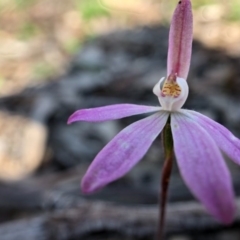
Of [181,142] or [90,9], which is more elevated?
[90,9]

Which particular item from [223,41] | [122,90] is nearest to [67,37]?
[223,41]

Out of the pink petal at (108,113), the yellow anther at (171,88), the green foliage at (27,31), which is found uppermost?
the green foliage at (27,31)

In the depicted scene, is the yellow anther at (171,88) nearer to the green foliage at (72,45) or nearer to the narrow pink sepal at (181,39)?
the narrow pink sepal at (181,39)

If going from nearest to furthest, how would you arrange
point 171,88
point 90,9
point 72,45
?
point 171,88, point 72,45, point 90,9

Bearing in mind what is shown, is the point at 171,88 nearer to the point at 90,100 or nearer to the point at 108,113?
the point at 108,113

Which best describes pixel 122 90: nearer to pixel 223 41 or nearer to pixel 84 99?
pixel 84 99

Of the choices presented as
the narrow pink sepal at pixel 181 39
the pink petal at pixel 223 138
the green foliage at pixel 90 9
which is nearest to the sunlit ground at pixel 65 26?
the green foliage at pixel 90 9

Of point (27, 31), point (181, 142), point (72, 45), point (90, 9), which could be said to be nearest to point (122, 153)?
point (181, 142)
